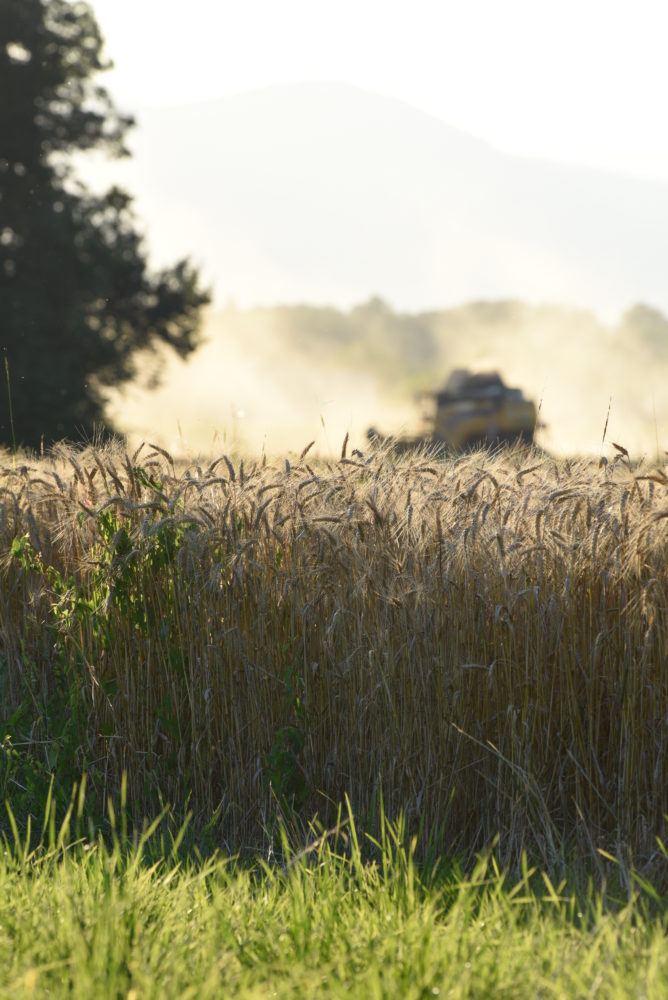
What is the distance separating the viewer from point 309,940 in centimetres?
248

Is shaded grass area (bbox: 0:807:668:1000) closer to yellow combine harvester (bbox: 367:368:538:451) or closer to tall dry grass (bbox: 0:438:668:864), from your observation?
tall dry grass (bbox: 0:438:668:864)

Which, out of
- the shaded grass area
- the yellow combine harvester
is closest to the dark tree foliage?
the yellow combine harvester

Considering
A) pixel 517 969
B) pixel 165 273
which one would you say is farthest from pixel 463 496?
pixel 165 273

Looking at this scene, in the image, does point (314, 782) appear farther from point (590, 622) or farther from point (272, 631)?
point (590, 622)

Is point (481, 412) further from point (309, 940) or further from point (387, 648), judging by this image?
point (309, 940)

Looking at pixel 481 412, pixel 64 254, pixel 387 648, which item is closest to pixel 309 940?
pixel 387 648

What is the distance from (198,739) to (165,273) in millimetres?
19312

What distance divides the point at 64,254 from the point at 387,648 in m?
18.8

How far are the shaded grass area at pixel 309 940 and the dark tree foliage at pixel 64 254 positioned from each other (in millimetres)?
16939

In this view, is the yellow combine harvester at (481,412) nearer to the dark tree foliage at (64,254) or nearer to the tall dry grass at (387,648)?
the dark tree foliage at (64,254)

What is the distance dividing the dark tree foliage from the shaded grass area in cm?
1694

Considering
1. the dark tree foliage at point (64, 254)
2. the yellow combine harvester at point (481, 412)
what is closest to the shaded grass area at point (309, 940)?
the dark tree foliage at point (64, 254)

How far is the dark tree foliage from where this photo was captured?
19484mm

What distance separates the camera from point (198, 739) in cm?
373
